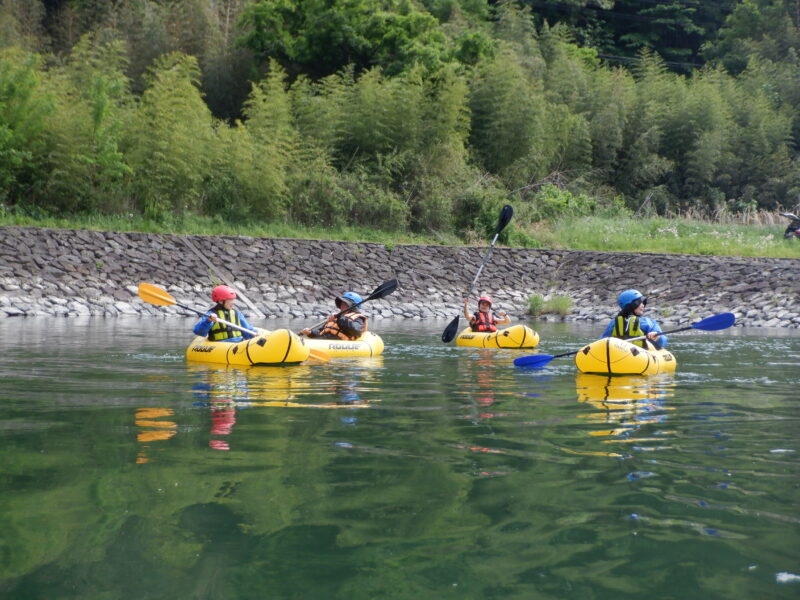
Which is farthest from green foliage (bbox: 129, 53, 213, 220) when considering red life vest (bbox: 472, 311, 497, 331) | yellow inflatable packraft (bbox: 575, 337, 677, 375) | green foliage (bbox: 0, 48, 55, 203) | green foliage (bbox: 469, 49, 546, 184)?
yellow inflatable packraft (bbox: 575, 337, 677, 375)

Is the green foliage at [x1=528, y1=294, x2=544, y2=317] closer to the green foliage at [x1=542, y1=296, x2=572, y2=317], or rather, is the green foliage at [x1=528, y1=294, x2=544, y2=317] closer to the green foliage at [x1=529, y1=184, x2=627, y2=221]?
the green foliage at [x1=542, y1=296, x2=572, y2=317]

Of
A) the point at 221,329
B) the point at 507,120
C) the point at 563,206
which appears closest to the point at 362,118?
the point at 507,120

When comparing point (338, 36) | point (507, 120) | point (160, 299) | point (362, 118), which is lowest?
point (160, 299)

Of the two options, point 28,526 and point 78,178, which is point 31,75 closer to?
point 78,178

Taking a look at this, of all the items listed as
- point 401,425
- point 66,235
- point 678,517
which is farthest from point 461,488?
point 66,235

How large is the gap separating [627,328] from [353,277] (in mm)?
11333

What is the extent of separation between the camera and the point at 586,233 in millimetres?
23266

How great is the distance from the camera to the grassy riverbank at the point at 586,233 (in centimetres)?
1939

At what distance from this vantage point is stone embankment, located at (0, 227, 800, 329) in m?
16.4

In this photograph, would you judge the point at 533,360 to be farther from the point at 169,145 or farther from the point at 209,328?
the point at 169,145

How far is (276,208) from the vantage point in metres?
21.0

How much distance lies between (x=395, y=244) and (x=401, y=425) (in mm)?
15789

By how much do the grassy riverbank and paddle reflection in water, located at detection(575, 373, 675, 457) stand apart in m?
13.5

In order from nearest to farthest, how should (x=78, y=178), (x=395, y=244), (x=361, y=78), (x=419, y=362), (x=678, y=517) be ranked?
(x=678, y=517), (x=419, y=362), (x=78, y=178), (x=395, y=244), (x=361, y=78)
